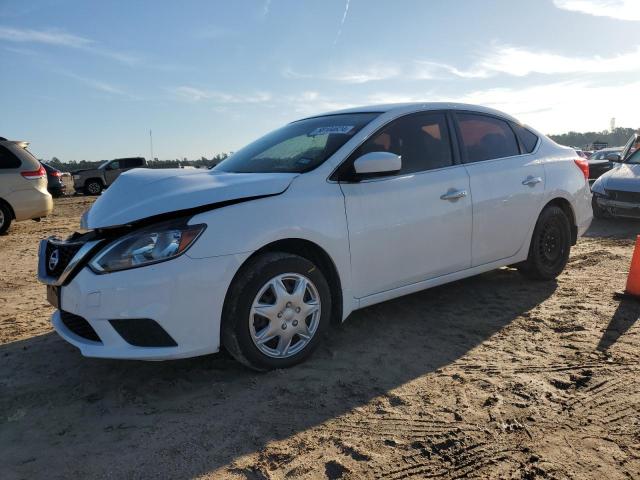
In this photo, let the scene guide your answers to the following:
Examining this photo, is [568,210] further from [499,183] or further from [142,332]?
[142,332]

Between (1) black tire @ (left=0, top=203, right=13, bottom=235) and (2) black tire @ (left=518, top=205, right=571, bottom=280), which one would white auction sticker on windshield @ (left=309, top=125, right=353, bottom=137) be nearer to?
(2) black tire @ (left=518, top=205, right=571, bottom=280)

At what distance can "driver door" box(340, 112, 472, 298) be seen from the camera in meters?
3.38

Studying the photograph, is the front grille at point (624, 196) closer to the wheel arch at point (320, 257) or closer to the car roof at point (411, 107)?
the car roof at point (411, 107)

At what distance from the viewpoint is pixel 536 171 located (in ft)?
15.1

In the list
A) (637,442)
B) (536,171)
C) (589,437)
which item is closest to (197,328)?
(589,437)

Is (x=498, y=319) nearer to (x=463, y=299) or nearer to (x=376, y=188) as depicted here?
(x=463, y=299)

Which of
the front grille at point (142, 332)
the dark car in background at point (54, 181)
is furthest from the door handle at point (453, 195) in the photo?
the dark car in background at point (54, 181)

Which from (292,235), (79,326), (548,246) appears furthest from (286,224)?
(548,246)

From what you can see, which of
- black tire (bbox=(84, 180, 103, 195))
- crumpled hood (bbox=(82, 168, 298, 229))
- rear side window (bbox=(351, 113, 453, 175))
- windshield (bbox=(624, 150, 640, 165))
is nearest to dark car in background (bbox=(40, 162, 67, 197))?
black tire (bbox=(84, 180, 103, 195))

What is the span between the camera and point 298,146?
3783mm

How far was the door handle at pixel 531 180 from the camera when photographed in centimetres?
446

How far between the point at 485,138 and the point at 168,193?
2.78 m

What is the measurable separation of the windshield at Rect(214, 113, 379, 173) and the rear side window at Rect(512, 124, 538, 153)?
1.72m

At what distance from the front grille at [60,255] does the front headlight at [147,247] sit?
308mm
